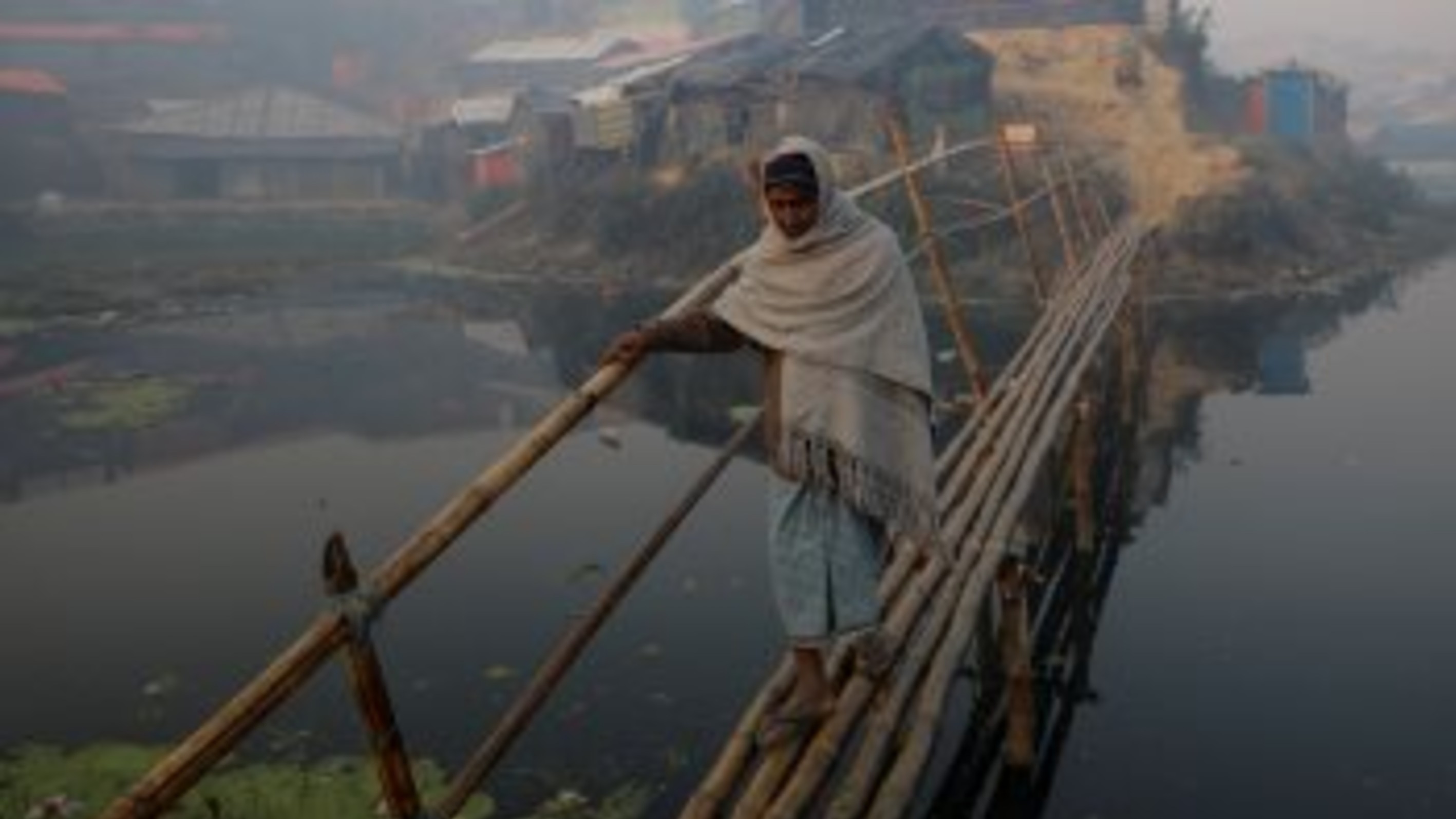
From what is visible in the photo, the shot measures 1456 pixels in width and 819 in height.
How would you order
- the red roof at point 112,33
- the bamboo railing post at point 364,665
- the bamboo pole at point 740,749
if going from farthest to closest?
1. the red roof at point 112,33
2. the bamboo pole at point 740,749
3. the bamboo railing post at point 364,665

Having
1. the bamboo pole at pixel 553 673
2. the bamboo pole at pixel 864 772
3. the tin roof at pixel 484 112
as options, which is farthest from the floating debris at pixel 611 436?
the tin roof at pixel 484 112

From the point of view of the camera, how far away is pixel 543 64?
5788 cm

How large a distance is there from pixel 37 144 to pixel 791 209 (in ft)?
152

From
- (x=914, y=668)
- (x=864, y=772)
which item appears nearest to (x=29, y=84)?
(x=914, y=668)

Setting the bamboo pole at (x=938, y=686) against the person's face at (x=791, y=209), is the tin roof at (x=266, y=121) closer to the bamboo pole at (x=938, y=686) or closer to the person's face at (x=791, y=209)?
the bamboo pole at (x=938, y=686)

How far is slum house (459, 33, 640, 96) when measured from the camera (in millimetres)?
56781

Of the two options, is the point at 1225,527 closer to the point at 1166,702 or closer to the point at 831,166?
the point at 1166,702

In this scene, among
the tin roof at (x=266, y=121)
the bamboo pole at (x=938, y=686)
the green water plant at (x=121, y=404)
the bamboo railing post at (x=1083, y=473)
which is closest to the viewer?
the bamboo pole at (x=938, y=686)

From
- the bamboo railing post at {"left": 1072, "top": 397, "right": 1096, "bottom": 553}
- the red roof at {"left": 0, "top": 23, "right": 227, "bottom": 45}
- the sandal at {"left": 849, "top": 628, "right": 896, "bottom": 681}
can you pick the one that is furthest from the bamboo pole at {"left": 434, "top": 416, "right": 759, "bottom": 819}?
the red roof at {"left": 0, "top": 23, "right": 227, "bottom": 45}

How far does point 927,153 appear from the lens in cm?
2989

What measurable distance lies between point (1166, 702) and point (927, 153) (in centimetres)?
2378

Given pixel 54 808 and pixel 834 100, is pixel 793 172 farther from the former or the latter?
pixel 834 100

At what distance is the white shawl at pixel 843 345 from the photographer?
152 inches

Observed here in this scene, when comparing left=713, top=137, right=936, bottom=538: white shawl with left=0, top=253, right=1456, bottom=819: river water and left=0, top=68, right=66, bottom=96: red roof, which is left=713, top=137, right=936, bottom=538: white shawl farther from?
left=0, top=68, right=66, bottom=96: red roof
